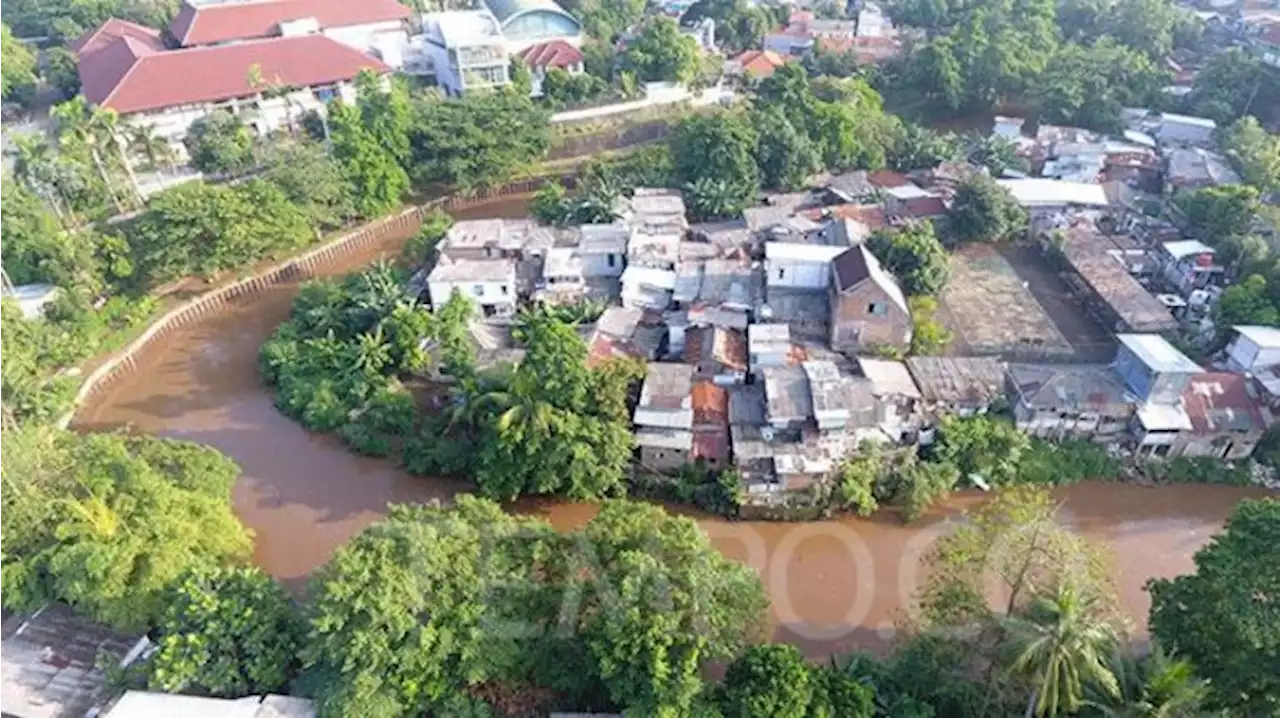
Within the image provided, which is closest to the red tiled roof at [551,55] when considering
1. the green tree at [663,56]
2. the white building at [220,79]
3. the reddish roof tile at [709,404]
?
the green tree at [663,56]

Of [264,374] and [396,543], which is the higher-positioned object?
[396,543]

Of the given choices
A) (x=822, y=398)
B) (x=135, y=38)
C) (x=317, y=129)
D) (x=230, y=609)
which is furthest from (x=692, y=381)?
(x=135, y=38)

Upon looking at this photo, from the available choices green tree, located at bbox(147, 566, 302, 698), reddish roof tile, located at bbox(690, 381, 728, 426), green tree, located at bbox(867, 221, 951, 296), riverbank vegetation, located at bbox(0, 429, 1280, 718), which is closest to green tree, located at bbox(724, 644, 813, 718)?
riverbank vegetation, located at bbox(0, 429, 1280, 718)

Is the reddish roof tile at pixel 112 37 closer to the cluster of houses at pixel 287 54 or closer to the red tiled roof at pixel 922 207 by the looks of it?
the cluster of houses at pixel 287 54

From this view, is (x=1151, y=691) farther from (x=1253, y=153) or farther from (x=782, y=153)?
(x=1253, y=153)

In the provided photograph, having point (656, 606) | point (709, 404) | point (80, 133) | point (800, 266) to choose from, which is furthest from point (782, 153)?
point (80, 133)

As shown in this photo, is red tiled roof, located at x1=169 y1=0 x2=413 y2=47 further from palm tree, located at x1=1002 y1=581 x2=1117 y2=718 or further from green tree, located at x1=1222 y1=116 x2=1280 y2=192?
palm tree, located at x1=1002 y1=581 x2=1117 y2=718

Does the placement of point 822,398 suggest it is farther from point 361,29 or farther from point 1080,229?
point 361,29
